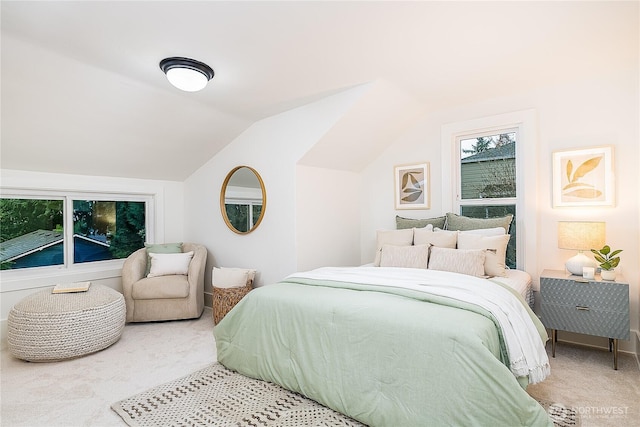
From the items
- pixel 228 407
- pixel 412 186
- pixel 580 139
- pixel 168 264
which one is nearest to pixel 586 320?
pixel 580 139

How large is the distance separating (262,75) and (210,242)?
2399 millimetres

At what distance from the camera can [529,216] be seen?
315cm

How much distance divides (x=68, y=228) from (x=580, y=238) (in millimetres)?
5054

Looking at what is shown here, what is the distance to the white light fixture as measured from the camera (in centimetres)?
257

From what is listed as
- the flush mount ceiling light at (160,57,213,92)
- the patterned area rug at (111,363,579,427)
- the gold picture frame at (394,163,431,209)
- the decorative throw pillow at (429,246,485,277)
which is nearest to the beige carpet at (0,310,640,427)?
the patterned area rug at (111,363,579,427)

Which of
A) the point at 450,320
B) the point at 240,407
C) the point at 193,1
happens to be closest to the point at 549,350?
the point at 450,320

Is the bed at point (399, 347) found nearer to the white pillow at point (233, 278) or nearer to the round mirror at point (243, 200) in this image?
the white pillow at point (233, 278)

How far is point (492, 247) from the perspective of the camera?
9.28ft

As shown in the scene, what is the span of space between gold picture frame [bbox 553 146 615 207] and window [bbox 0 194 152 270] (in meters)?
4.65

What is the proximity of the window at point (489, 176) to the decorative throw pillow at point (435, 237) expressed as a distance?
0.61 metres

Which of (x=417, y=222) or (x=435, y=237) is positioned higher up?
(x=417, y=222)

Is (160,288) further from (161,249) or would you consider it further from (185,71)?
(185,71)

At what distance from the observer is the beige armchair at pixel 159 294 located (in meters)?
3.60

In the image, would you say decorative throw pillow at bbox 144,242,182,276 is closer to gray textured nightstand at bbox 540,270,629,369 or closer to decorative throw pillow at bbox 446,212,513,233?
decorative throw pillow at bbox 446,212,513,233
